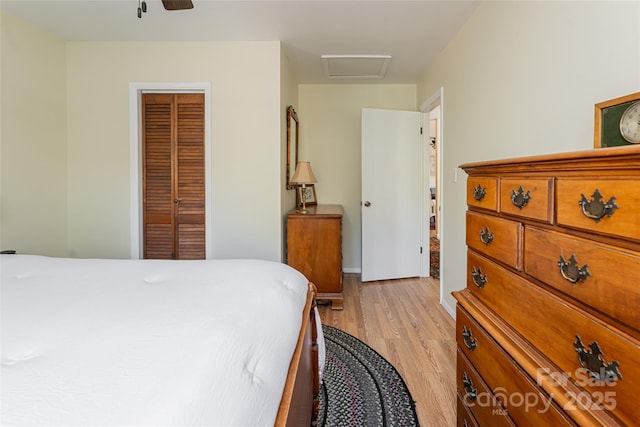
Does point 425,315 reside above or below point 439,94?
below

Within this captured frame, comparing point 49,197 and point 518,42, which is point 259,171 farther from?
point 518,42

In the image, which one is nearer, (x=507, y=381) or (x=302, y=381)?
(x=507, y=381)

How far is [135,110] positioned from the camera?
9.88ft

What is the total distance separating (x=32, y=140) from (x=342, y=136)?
10.2 feet

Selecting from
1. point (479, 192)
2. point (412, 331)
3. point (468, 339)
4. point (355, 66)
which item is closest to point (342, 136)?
point (355, 66)

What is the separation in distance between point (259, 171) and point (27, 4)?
203 cm

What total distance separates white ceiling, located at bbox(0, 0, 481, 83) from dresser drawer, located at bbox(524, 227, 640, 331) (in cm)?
211

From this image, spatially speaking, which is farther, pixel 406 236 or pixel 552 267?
pixel 406 236

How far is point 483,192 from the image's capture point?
1112 mm

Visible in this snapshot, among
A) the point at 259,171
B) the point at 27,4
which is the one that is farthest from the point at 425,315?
the point at 27,4

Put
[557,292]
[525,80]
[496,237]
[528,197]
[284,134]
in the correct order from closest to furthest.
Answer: [557,292]
[528,197]
[496,237]
[525,80]
[284,134]

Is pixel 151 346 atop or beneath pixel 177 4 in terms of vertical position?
beneath

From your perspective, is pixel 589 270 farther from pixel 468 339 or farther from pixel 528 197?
pixel 468 339

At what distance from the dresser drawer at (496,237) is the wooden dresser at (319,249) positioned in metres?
1.83
